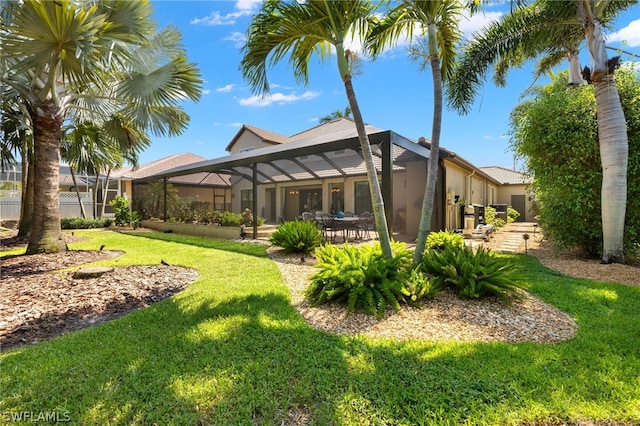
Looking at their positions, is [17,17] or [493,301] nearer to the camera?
[493,301]

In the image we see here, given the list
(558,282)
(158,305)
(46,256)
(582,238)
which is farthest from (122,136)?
(582,238)

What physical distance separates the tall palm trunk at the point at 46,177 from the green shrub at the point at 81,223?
447 inches

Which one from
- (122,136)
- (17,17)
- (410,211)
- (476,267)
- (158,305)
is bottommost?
(158,305)

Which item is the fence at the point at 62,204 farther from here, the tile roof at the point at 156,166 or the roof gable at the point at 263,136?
the roof gable at the point at 263,136

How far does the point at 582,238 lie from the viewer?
7.66 meters

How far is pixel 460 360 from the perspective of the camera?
118 inches

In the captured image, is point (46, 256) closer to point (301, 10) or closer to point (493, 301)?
point (301, 10)

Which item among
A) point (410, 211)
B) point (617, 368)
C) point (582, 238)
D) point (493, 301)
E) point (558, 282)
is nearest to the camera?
point (617, 368)

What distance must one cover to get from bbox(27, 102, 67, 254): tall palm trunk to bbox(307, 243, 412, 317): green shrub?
319 inches

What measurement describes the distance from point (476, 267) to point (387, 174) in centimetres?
358

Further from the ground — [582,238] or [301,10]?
[301,10]

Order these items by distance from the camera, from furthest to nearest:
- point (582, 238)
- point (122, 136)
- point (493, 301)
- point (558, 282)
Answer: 1. point (122, 136)
2. point (582, 238)
3. point (558, 282)
4. point (493, 301)

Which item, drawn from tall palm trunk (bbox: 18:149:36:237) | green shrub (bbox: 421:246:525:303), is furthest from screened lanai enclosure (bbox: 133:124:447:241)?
tall palm trunk (bbox: 18:149:36:237)

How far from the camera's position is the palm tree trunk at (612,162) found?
6379 millimetres
